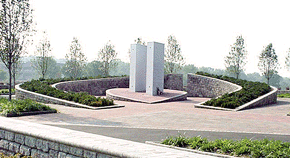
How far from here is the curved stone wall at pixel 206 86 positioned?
25.7 metres

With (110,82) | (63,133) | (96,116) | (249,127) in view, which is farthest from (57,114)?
(110,82)

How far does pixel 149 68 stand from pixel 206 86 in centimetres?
736

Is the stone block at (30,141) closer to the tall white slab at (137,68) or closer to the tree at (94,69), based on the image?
the tall white slab at (137,68)

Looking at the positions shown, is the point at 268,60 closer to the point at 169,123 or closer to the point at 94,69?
the point at 169,123

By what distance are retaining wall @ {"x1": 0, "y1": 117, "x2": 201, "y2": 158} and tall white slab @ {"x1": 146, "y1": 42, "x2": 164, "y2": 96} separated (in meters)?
14.2

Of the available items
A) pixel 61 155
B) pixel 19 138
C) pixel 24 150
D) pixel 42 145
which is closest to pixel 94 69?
pixel 19 138

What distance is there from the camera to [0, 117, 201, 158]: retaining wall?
5195 millimetres

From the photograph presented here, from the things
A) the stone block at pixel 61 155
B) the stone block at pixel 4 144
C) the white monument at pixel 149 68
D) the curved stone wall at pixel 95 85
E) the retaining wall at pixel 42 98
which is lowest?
the stone block at pixel 4 144

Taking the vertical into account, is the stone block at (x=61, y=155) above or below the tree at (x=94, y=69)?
below

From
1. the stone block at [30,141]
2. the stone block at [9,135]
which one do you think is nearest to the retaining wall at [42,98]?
the stone block at [9,135]

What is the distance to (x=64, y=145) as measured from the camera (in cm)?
606

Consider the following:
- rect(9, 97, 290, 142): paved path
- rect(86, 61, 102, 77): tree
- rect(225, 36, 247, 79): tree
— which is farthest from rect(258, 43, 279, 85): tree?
rect(86, 61, 102, 77): tree

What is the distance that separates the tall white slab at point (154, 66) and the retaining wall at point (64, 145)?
558 inches

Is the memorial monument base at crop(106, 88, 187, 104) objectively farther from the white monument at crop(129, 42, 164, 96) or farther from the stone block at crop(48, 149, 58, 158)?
the stone block at crop(48, 149, 58, 158)
